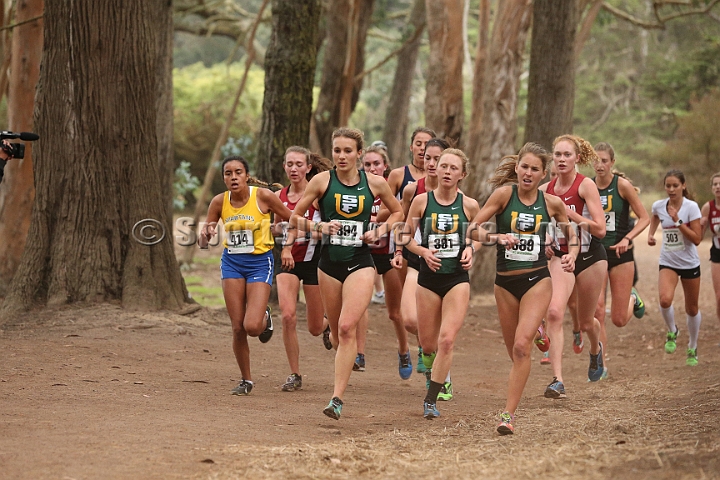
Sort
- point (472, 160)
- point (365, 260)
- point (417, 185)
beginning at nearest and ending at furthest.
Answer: point (365, 260)
point (417, 185)
point (472, 160)

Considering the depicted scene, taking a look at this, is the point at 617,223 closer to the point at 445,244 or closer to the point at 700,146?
the point at 445,244

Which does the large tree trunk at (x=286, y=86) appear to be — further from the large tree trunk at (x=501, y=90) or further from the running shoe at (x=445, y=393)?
the running shoe at (x=445, y=393)

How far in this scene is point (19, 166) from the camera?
1460 centimetres

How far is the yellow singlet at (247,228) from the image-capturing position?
8.38m

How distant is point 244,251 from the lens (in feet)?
27.4

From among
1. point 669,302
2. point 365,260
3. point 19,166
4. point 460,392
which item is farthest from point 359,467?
point 19,166

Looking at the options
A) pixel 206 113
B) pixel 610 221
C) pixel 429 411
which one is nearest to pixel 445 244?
pixel 429 411

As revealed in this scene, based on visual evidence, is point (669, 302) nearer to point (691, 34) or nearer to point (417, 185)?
point (417, 185)

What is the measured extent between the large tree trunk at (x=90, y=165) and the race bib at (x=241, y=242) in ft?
11.7

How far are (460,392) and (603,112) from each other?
4294 centimetres

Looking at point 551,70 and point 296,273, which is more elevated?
point 551,70

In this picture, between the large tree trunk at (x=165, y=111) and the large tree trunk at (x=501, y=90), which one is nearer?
the large tree trunk at (x=165, y=111)

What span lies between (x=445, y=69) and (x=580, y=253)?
34.1 ft

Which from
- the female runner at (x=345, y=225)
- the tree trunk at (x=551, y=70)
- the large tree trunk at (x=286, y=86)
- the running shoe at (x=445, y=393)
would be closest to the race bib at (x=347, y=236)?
the female runner at (x=345, y=225)
